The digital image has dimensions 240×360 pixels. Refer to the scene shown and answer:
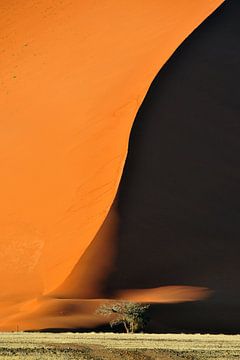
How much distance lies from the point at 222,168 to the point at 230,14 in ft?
25.8

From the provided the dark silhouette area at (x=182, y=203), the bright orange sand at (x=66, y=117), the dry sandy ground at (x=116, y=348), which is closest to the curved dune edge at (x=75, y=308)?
the bright orange sand at (x=66, y=117)

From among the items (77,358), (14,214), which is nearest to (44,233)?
(14,214)

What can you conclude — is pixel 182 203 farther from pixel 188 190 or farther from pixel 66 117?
pixel 66 117

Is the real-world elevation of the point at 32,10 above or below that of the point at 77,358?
above

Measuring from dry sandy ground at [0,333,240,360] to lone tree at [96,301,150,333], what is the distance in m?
3.74

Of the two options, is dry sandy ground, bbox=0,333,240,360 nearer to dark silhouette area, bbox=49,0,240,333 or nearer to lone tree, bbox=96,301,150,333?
lone tree, bbox=96,301,150,333

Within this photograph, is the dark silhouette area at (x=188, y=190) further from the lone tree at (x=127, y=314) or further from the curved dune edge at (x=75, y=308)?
the lone tree at (x=127, y=314)

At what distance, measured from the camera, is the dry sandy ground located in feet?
71.8

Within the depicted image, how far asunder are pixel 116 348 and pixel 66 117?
22.0 m

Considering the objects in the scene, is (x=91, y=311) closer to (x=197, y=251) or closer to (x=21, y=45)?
(x=197, y=251)

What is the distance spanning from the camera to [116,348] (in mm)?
24438

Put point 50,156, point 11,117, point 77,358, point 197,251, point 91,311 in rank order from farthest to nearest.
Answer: point 11,117, point 50,156, point 197,251, point 91,311, point 77,358

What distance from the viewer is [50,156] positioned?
44406 millimetres

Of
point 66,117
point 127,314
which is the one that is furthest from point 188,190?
point 127,314
